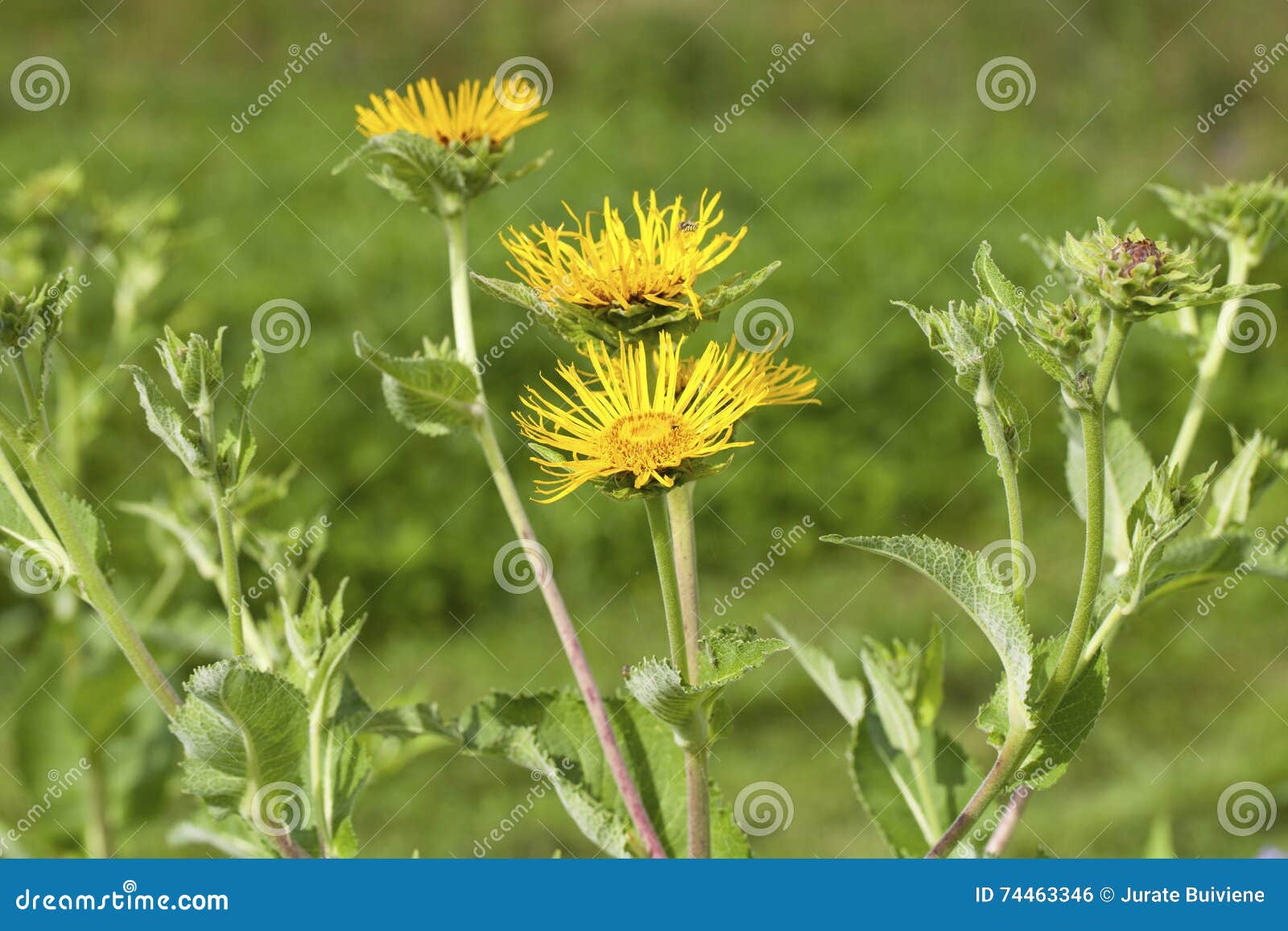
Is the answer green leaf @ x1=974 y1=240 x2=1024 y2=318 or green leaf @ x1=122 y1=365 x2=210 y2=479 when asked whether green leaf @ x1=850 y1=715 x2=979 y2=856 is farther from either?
green leaf @ x1=122 y1=365 x2=210 y2=479

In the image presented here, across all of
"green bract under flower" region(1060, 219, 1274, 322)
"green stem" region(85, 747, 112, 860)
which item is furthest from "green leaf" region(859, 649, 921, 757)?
"green stem" region(85, 747, 112, 860)

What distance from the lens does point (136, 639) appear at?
3.00 feet

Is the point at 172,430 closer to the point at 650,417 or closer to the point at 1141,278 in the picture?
the point at 650,417

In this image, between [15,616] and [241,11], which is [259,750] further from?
[241,11]

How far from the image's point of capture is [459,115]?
1076 millimetres

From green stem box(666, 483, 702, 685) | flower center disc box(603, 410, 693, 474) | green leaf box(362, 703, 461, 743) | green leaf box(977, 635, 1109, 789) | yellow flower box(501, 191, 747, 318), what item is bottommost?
green leaf box(977, 635, 1109, 789)

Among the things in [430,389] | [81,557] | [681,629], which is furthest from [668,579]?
[81,557]

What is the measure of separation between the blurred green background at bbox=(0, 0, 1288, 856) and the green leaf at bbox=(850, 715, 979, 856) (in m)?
0.91

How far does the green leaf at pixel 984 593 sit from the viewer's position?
0.81 m

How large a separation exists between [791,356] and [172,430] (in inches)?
166

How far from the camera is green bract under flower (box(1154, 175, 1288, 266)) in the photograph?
1.24 metres

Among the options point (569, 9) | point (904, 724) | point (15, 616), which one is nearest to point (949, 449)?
point (15, 616)

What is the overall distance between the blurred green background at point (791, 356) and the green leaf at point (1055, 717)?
1.17 meters

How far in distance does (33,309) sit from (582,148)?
6275 mm
